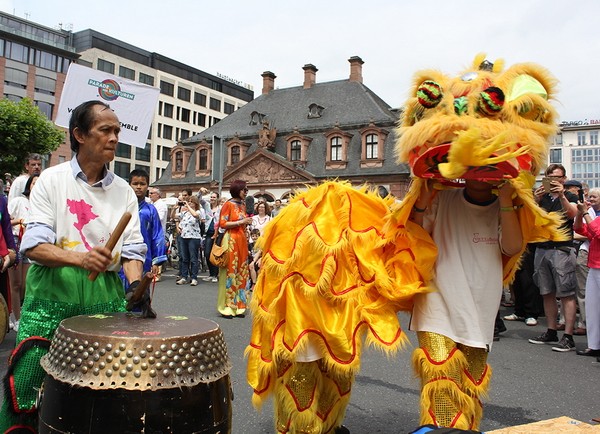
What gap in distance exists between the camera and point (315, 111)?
3725 centimetres

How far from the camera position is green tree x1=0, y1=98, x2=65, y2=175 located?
31703mm

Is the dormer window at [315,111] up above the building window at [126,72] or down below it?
below

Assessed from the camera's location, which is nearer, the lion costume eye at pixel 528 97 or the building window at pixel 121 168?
the lion costume eye at pixel 528 97

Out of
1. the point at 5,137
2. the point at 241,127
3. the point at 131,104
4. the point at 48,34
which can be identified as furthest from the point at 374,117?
the point at 48,34

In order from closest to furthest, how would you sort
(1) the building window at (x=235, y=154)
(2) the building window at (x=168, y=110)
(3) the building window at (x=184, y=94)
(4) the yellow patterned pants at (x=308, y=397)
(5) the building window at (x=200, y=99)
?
(4) the yellow patterned pants at (x=308, y=397)
(1) the building window at (x=235, y=154)
(2) the building window at (x=168, y=110)
(3) the building window at (x=184, y=94)
(5) the building window at (x=200, y=99)

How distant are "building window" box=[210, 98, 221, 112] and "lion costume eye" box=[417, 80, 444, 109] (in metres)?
68.4

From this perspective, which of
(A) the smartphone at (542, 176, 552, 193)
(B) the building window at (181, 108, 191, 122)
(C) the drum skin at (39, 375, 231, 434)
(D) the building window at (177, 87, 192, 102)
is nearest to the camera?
(C) the drum skin at (39, 375, 231, 434)

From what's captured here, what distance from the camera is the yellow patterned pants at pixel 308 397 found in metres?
2.70

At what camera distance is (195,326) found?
2.07 m

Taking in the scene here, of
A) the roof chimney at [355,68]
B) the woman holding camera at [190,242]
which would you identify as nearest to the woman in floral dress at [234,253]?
the woman holding camera at [190,242]

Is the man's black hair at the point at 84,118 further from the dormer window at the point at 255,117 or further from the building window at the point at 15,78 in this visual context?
the building window at the point at 15,78

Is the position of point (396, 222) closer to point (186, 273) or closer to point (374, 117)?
point (186, 273)

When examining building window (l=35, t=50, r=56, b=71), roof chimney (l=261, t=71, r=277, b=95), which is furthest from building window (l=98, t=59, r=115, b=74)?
roof chimney (l=261, t=71, r=277, b=95)

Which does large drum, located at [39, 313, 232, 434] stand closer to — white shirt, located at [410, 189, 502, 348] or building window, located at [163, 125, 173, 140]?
white shirt, located at [410, 189, 502, 348]
